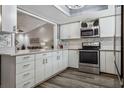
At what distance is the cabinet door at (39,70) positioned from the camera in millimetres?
2172

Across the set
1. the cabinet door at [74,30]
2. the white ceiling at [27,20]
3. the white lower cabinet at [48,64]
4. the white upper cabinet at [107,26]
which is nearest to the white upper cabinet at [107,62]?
the white upper cabinet at [107,26]

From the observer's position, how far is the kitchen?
69.3 inches

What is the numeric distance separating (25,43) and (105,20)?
8066 mm

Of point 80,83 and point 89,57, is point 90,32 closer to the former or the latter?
point 89,57

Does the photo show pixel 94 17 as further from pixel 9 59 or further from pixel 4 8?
pixel 9 59

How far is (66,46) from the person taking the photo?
14.1ft

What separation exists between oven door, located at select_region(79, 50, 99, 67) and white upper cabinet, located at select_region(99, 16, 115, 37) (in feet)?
2.29

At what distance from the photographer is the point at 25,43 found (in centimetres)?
935

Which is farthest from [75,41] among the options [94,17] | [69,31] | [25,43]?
[25,43]

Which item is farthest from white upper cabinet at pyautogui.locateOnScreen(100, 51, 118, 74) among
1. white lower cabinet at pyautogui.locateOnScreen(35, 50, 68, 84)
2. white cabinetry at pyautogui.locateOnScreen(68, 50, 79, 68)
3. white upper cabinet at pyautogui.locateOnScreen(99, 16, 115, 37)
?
white lower cabinet at pyautogui.locateOnScreen(35, 50, 68, 84)

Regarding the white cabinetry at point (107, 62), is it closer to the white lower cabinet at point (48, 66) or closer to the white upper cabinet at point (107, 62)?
the white upper cabinet at point (107, 62)

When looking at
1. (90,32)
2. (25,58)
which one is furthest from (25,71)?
(90,32)

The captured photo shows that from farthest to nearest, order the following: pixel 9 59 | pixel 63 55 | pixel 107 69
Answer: pixel 63 55 < pixel 107 69 < pixel 9 59

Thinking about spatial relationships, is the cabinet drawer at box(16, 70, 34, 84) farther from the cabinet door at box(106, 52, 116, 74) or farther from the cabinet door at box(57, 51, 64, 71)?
the cabinet door at box(106, 52, 116, 74)
